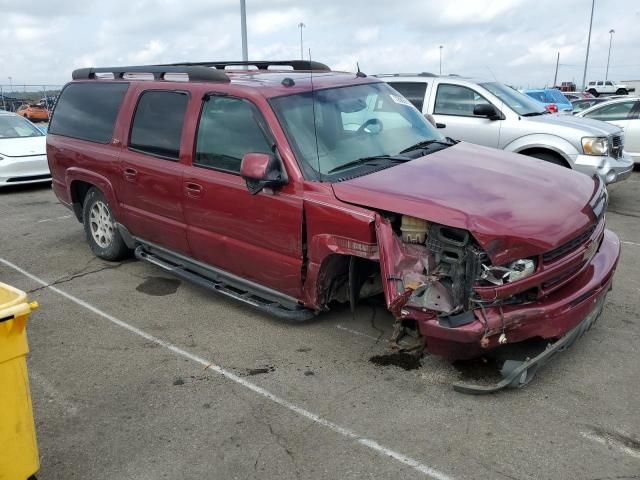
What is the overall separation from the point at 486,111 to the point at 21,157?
820cm

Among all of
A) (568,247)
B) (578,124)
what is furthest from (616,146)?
(568,247)

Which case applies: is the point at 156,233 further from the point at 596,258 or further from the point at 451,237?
the point at 596,258

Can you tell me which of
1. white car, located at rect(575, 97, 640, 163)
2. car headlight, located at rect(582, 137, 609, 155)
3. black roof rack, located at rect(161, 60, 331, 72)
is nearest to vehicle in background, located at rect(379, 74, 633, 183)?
car headlight, located at rect(582, 137, 609, 155)

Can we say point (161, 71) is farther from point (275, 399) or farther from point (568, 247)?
point (568, 247)

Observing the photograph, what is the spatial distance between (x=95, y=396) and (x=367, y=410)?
67.4 inches

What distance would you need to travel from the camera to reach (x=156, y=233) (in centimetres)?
532

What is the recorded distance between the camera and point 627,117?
37.6 feet

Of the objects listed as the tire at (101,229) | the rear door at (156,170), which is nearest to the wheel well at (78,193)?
the tire at (101,229)

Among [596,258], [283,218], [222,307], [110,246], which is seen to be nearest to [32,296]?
[110,246]

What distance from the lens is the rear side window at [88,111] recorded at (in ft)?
18.6

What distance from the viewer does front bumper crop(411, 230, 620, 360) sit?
10.9 feet

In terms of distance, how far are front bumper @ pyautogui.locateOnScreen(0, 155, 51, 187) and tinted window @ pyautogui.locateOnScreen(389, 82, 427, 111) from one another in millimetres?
6318

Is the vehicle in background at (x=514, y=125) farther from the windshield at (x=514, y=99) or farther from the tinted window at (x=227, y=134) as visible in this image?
the tinted window at (x=227, y=134)

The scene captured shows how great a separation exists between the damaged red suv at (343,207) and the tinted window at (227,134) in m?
0.01
